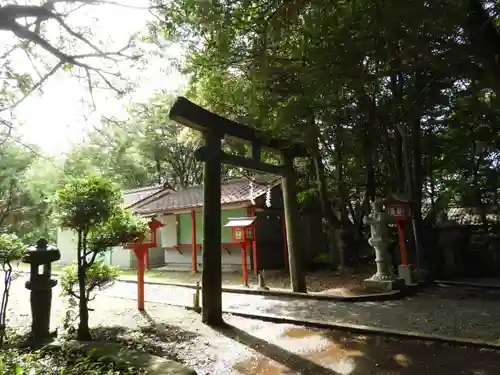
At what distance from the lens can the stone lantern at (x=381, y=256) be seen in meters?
9.55

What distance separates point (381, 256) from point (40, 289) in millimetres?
7877

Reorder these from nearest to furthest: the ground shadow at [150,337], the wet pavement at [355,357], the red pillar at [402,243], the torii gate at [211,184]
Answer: the wet pavement at [355,357], the ground shadow at [150,337], the torii gate at [211,184], the red pillar at [402,243]

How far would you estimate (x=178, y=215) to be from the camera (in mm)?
17891

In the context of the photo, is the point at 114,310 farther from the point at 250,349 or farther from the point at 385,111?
the point at 385,111

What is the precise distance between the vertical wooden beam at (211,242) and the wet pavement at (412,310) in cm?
120

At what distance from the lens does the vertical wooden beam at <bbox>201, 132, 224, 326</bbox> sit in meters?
6.85

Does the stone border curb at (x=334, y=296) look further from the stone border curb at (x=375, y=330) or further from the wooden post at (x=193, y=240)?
the wooden post at (x=193, y=240)

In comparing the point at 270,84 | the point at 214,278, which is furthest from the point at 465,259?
the point at 270,84

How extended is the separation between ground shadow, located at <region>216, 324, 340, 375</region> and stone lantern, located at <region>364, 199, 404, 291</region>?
4.65 m

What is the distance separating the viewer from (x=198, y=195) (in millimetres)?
17719

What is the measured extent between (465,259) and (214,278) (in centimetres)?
998

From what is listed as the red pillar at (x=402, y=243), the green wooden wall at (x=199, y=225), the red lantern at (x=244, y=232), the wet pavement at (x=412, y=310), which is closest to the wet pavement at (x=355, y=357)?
the wet pavement at (x=412, y=310)

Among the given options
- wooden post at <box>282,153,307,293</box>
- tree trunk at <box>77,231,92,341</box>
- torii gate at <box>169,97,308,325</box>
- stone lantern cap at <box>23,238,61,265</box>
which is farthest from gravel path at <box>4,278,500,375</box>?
stone lantern cap at <box>23,238,61,265</box>

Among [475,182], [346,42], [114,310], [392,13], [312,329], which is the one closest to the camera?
[392,13]
